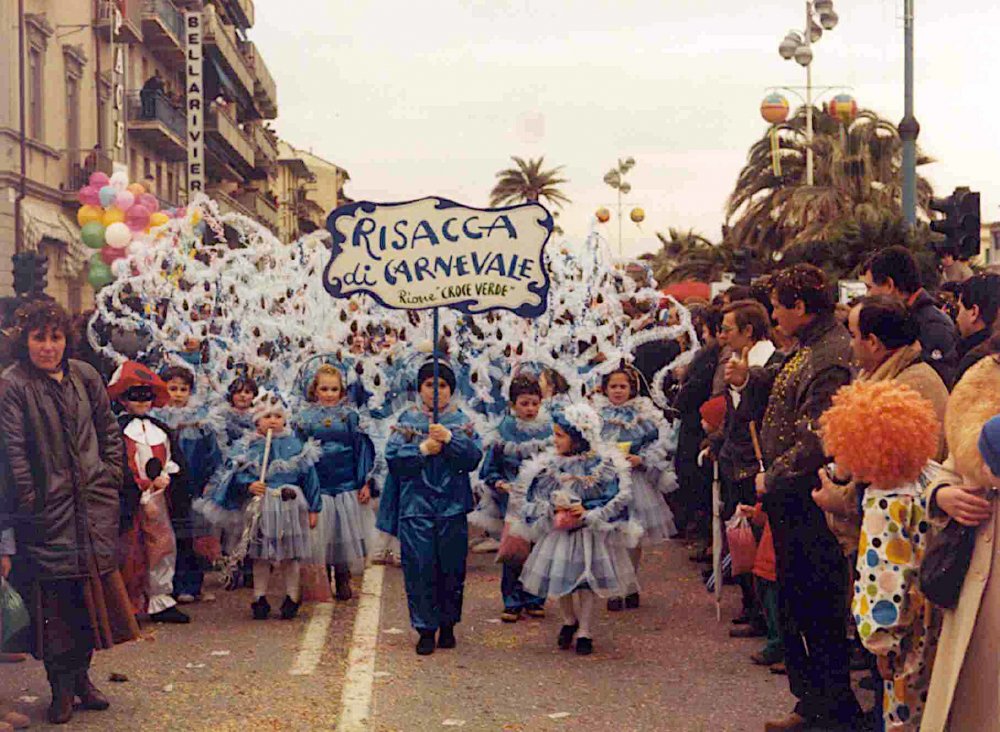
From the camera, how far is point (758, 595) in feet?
27.1

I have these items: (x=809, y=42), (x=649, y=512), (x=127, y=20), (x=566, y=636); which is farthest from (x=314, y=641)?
(x=127, y=20)

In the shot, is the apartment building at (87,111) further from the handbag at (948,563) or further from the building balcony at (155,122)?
the handbag at (948,563)

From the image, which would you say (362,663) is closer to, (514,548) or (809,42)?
(514,548)

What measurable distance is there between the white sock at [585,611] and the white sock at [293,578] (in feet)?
6.76

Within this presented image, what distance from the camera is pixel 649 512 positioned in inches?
410

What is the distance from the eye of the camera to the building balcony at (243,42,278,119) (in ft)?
218

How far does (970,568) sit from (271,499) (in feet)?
19.4

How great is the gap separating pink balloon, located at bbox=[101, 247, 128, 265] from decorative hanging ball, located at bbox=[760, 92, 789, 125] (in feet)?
41.7

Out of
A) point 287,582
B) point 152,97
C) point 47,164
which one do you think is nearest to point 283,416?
point 287,582

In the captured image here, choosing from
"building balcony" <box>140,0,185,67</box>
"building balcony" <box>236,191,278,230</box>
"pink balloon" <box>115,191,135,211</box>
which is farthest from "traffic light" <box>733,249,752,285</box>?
"building balcony" <box>236,191,278,230</box>

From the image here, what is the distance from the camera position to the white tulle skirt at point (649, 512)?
10406 millimetres

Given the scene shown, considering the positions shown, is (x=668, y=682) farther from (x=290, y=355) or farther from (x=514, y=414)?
(x=290, y=355)

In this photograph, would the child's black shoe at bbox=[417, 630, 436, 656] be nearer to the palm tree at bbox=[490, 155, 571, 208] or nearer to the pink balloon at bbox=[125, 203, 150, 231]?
the pink balloon at bbox=[125, 203, 150, 231]

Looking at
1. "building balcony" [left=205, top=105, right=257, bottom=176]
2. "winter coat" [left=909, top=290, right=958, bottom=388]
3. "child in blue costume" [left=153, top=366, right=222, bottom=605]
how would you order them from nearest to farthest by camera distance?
"winter coat" [left=909, top=290, right=958, bottom=388]
"child in blue costume" [left=153, top=366, right=222, bottom=605]
"building balcony" [left=205, top=105, right=257, bottom=176]
